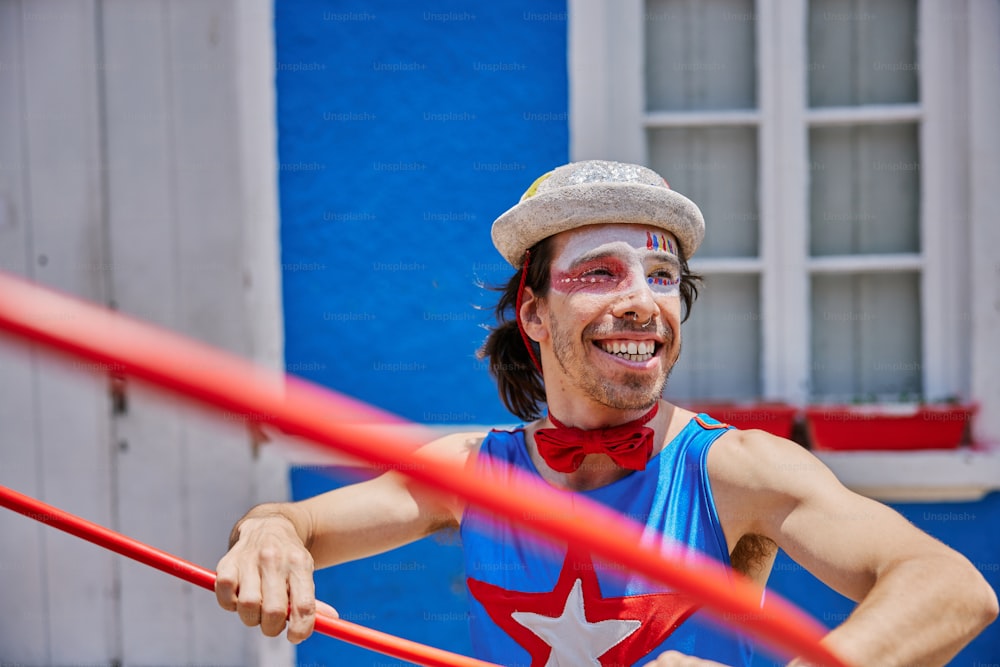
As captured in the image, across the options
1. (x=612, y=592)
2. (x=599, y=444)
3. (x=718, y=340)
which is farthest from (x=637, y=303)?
(x=718, y=340)

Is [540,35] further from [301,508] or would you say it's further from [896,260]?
[301,508]

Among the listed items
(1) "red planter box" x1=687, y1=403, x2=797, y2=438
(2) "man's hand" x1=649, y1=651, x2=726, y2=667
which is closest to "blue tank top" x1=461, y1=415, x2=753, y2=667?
(2) "man's hand" x1=649, y1=651, x2=726, y2=667

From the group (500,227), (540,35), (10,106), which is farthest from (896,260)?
(10,106)

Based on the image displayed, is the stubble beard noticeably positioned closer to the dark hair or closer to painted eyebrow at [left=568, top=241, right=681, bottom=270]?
painted eyebrow at [left=568, top=241, right=681, bottom=270]

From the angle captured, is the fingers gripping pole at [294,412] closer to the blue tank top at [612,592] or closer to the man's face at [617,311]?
the blue tank top at [612,592]

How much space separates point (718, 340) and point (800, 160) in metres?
0.64

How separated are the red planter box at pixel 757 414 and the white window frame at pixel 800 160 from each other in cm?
15

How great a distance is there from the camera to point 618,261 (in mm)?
1817

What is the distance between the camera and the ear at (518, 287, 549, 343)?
197 cm

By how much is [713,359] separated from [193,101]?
1.91 metres

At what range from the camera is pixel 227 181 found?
10.1 feet

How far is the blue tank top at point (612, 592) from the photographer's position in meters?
1.72

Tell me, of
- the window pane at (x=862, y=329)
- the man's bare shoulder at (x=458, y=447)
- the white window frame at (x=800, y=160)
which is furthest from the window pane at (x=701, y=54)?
the man's bare shoulder at (x=458, y=447)

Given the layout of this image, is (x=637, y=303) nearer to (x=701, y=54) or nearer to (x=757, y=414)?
(x=757, y=414)
